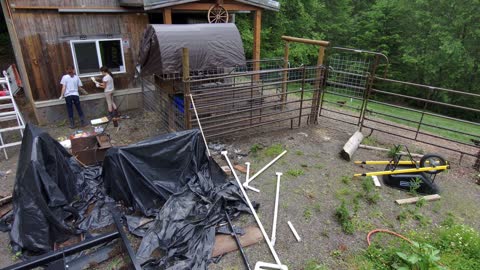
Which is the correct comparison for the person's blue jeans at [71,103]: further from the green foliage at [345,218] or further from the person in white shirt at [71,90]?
the green foliage at [345,218]

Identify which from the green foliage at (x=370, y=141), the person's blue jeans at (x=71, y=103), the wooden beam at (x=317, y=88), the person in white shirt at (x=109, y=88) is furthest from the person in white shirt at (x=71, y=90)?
the green foliage at (x=370, y=141)

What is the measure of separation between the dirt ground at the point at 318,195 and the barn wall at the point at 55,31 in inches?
58.1

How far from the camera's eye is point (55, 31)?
739cm

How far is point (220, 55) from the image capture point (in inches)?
268

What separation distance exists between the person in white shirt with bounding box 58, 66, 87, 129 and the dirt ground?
24.2 inches

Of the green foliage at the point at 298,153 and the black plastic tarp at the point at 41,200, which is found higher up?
the black plastic tarp at the point at 41,200

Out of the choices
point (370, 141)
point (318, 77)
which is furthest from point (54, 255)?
point (370, 141)

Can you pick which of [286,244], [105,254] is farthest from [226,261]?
[105,254]

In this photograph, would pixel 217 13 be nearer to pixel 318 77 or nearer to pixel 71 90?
pixel 318 77

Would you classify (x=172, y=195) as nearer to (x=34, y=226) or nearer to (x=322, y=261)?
(x=34, y=226)

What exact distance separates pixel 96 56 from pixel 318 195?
23.0 feet

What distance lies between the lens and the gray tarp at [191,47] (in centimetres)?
625

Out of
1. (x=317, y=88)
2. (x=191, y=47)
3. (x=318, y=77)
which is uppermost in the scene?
(x=191, y=47)

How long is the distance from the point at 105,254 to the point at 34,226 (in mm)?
1030
